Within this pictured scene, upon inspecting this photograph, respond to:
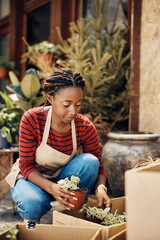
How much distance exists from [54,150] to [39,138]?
13 centimetres

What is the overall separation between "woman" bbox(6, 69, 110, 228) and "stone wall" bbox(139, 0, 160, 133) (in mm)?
1260

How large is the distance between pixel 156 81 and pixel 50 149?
162 centimetres

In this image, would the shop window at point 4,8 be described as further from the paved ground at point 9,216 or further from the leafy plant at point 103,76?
the paved ground at point 9,216

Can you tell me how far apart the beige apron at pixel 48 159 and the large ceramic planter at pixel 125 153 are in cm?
81

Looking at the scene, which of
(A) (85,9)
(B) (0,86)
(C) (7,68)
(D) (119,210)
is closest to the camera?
(D) (119,210)

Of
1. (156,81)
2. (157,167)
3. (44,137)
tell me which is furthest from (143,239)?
(156,81)

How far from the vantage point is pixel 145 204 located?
3.10 ft

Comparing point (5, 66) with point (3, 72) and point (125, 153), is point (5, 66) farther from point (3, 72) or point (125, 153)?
point (125, 153)

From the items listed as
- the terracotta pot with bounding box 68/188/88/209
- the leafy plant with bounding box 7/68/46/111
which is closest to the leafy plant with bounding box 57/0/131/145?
the leafy plant with bounding box 7/68/46/111

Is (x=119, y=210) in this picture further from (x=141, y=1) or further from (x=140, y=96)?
(x=141, y=1)

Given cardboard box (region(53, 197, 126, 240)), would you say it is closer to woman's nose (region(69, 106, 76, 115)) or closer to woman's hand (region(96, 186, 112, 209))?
woman's hand (region(96, 186, 112, 209))

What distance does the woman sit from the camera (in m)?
1.80

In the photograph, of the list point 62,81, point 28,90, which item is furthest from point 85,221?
point 28,90

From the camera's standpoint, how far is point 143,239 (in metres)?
0.96
